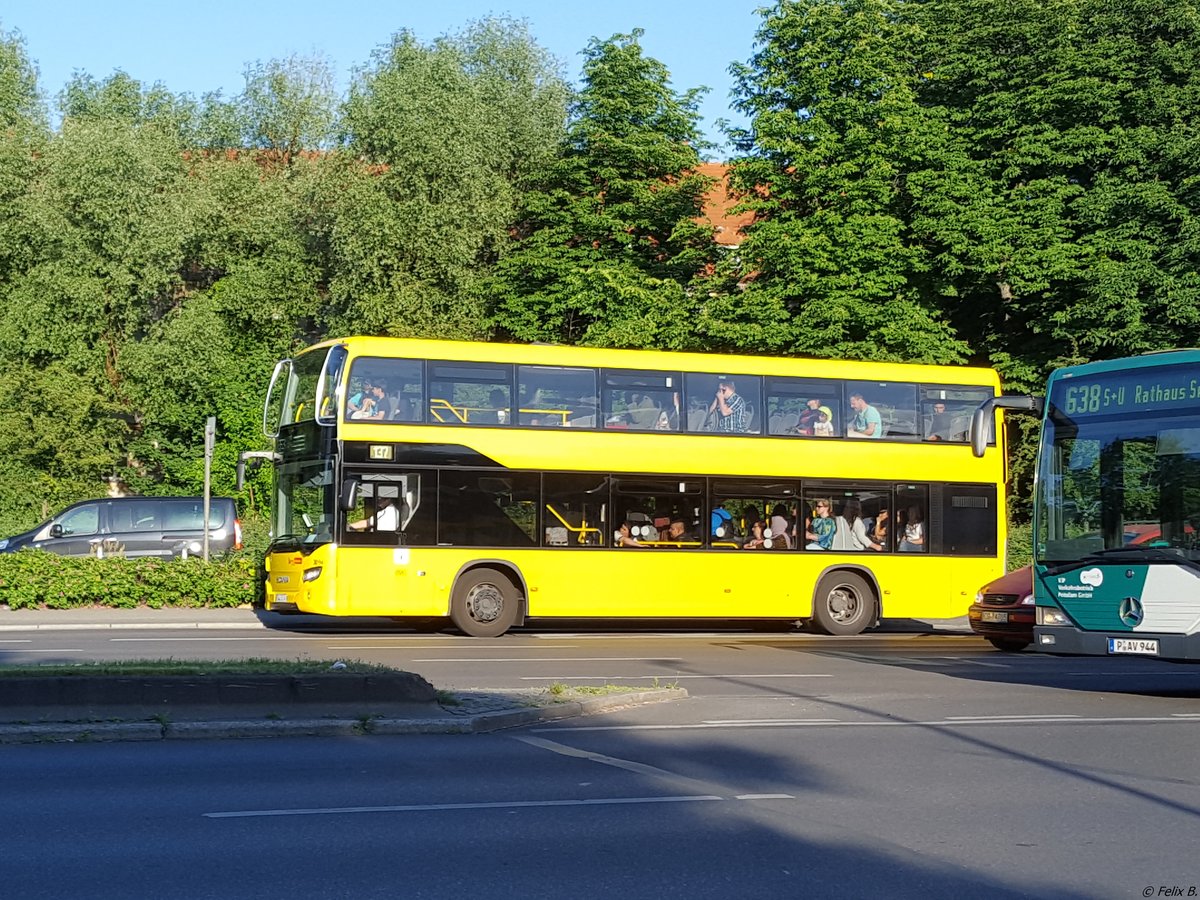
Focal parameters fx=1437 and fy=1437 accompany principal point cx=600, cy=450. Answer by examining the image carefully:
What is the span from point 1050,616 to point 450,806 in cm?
846

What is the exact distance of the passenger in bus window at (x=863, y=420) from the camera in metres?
23.8

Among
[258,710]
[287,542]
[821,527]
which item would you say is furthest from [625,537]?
[258,710]

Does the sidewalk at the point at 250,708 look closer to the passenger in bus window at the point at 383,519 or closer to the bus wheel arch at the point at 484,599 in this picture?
the passenger in bus window at the point at 383,519

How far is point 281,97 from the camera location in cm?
5381

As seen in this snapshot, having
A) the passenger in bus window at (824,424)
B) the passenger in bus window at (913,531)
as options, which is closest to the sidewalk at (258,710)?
the passenger in bus window at (824,424)

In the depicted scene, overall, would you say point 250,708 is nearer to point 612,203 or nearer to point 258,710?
point 258,710

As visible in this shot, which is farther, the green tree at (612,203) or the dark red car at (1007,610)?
the green tree at (612,203)

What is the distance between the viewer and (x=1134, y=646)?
14.0m

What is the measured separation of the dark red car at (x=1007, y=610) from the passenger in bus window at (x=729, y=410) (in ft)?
15.0

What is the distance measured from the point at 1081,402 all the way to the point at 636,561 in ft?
29.0

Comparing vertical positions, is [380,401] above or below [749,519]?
above

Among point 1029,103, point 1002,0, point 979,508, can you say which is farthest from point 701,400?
point 1002,0

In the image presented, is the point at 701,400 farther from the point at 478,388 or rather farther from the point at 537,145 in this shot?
the point at 537,145

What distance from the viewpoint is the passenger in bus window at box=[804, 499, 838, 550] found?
2347cm
